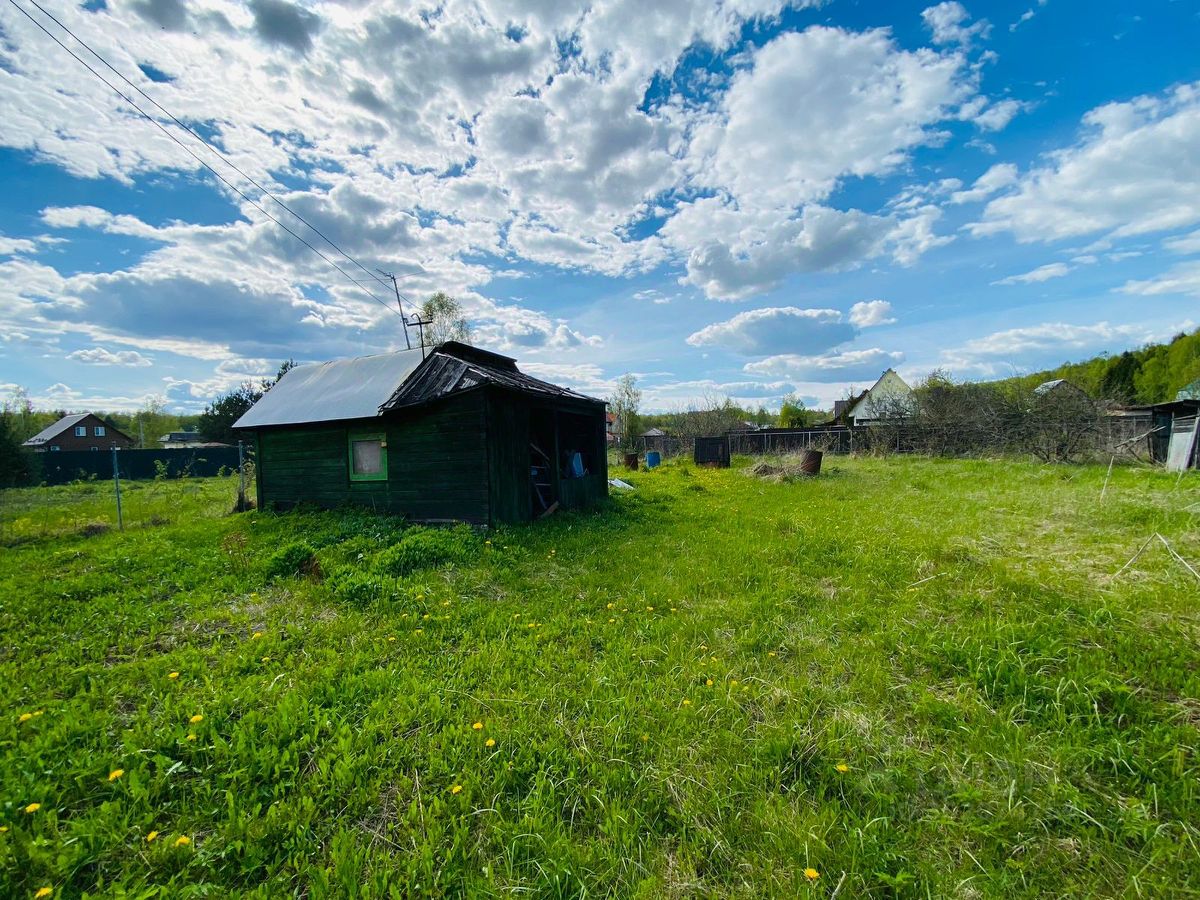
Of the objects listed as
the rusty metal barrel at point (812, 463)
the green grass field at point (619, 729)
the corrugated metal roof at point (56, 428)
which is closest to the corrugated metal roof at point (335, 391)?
the green grass field at point (619, 729)

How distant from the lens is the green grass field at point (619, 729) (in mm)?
2076

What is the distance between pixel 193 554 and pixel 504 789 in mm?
7360

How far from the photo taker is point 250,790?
2.54m

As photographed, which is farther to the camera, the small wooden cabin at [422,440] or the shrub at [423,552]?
the small wooden cabin at [422,440]

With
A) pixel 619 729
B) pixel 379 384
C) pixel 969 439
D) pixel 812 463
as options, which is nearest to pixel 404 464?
pixel 379 384

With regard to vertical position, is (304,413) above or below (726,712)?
above

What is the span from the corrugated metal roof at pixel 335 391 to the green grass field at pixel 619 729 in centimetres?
444

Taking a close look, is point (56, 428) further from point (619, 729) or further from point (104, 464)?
point (619, 729)

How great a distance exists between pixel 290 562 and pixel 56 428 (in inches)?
2341

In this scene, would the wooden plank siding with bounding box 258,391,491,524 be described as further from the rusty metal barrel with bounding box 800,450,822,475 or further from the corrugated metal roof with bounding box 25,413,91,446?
the corrugated metal roof with bounding box 25,413,91,446

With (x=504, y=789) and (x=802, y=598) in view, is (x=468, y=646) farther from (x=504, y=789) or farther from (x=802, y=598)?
(x=802, y=598)

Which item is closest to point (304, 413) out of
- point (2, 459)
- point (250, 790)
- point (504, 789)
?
point (250, 790)

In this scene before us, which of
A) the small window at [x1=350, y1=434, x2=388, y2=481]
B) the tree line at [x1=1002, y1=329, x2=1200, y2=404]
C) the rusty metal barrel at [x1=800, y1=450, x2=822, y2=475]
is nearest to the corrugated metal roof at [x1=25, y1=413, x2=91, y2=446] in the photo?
the small window at [x1=350, y1=434, x2=388, y2=481]

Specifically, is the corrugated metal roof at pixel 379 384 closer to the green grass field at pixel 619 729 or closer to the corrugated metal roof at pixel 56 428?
the green grass field at pixel 619 729
